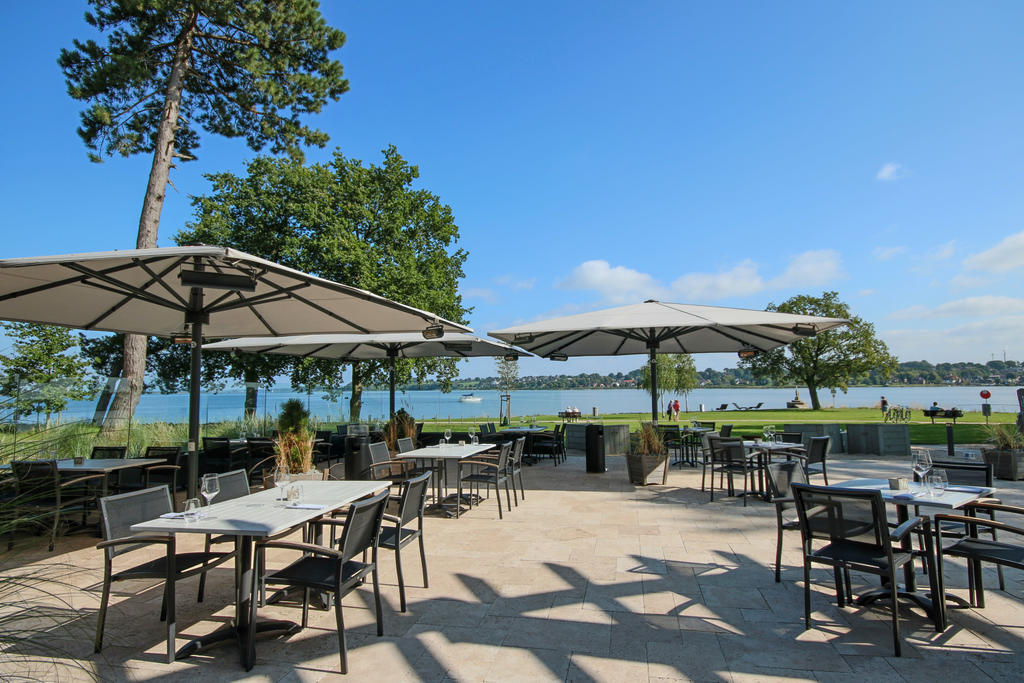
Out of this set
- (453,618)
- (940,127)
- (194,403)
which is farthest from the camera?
(940,127)

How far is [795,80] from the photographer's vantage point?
853 cm

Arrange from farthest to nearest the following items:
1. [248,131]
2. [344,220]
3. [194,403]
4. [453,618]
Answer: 1. [344,220]
2. [248,131]
3. [194,403]
4. [453,618]

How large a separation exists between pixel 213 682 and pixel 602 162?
11600mm

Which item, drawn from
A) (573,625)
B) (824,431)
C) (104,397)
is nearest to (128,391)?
(104,397)

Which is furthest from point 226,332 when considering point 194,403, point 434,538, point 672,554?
point 672,554

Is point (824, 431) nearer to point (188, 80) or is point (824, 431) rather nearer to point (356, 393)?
point (356, 393)

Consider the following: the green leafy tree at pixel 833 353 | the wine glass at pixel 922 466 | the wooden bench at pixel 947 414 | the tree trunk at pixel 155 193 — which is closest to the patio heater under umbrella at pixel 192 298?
the wine glass at pixel 922 466

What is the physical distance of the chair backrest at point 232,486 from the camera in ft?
13.2

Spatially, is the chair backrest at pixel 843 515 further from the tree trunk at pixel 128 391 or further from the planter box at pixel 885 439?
the tree trunk at pixel 128 391

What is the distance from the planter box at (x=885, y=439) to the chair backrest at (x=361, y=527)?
1210 centimetres

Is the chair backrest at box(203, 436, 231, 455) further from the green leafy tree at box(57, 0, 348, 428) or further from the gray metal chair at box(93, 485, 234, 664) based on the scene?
the gray metal chair at box(93, 485, 234, 664)

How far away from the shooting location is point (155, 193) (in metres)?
11.3

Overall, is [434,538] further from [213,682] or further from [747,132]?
[747,132]

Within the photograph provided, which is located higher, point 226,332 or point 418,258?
point 418,258
